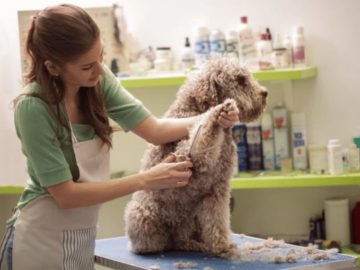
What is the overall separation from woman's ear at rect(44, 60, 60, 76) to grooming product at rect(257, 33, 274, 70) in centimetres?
143

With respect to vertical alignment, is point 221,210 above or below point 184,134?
below

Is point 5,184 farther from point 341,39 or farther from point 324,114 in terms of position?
point 341,39

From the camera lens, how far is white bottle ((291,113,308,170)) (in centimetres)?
275

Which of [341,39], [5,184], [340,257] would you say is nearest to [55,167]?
[340,257]

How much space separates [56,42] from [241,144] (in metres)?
1.57

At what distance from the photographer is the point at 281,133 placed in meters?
2.76

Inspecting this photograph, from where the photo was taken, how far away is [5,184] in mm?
2926

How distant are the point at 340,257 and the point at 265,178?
3.29 ft

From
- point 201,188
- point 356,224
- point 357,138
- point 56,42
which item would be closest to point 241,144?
point 357,138

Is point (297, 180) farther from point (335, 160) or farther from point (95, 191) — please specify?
point (95, 191)

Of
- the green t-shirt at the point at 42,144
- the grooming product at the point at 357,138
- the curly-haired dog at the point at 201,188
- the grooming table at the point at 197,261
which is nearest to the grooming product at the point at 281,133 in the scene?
the grooming product at the point at 357,138

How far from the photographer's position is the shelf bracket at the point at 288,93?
9.22ft

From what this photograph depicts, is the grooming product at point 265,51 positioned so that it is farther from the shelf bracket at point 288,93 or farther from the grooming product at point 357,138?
the grooming product at point 357,138

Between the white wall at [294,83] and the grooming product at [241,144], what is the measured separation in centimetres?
21
